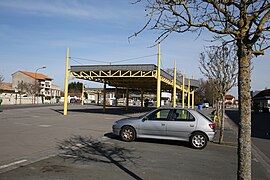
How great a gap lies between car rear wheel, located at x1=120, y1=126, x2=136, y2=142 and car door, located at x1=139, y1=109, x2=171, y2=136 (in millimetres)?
335

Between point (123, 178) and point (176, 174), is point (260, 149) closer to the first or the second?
point (176, 174)

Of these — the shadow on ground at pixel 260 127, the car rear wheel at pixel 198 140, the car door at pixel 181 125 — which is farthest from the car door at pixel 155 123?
the shadow on ground at pixel 260 127

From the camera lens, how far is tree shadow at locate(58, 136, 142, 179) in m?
7.58

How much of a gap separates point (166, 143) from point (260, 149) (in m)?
3.77

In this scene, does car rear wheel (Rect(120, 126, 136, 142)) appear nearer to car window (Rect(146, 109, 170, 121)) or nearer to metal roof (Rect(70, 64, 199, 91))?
car window (Rect(146, 109, 170, 121))

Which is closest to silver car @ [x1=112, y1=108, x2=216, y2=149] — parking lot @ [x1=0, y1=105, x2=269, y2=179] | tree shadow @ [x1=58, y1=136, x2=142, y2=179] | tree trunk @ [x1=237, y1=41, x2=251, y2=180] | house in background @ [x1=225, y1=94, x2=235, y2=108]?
parking lot @ [x1=0, y1=105, x2=269, y2=179]

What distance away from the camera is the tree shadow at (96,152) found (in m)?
7.58

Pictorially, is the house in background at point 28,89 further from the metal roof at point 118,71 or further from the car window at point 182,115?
the car window at point 182,115

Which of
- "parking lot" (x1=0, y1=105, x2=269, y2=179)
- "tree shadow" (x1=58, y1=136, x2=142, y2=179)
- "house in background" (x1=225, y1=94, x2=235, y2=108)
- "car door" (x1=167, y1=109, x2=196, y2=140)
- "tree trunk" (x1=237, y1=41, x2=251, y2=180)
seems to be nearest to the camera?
"tree trunk" (x1=237, y1=41, x2=251, y2=180)

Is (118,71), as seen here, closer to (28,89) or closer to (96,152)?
(96,152)

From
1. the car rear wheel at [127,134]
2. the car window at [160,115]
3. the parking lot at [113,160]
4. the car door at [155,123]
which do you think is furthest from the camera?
the car rear wheel at [127,134]

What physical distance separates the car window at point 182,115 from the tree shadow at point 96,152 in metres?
2.38

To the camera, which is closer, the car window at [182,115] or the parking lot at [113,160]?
the parking lot at [113,160]

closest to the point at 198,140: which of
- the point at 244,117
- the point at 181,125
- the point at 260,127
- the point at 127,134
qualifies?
the point at 181,125
